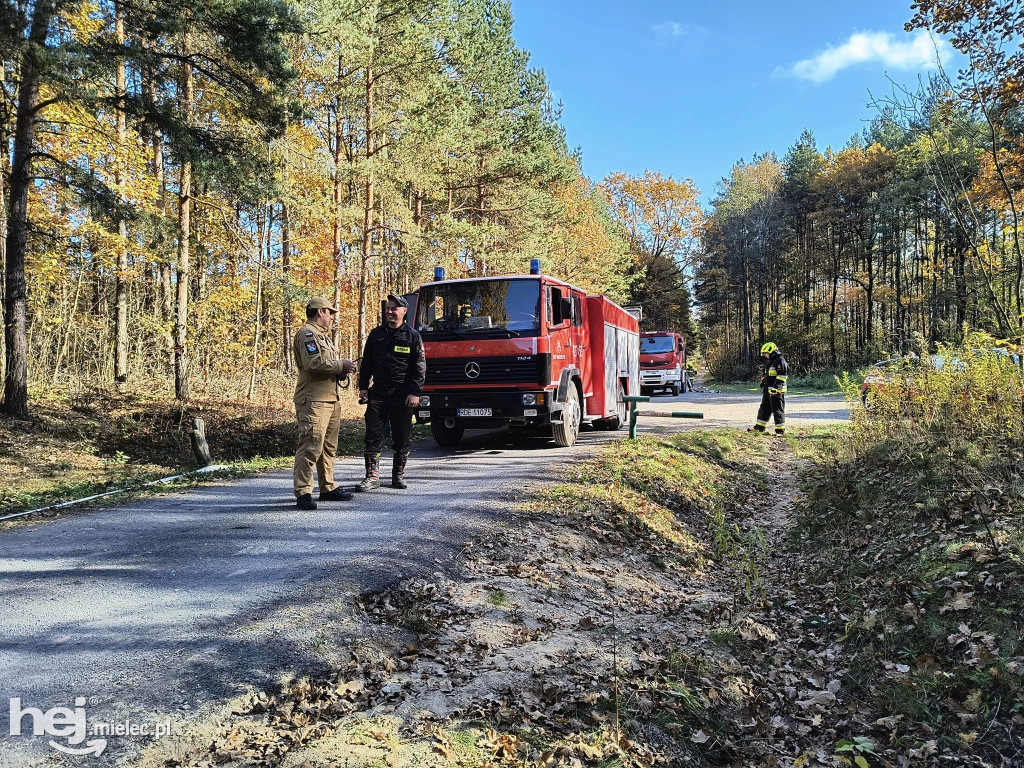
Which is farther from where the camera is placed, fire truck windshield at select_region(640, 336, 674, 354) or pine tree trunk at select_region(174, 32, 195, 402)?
fire truck windshield at select_region(640, 336, 674, 354)

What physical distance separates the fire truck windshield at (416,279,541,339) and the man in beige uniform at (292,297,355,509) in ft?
12.4

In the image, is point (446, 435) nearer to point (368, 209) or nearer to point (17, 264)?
point (17, 264)

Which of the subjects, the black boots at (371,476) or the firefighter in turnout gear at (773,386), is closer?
the black boots at (371,476)

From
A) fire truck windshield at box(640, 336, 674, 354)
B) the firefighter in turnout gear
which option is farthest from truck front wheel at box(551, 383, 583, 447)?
fire truck windshield at box(640, 336, 674, 354)

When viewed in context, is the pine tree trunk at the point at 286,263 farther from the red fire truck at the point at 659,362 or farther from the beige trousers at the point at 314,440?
the red fire truck at the point at 659,362

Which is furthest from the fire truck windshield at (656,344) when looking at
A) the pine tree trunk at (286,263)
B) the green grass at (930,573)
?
the green grass at (930,573)

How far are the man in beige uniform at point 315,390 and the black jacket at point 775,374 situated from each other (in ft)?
34.1

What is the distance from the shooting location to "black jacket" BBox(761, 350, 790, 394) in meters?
13.2

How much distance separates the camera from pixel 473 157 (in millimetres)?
23578

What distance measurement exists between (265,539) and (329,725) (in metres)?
2.73

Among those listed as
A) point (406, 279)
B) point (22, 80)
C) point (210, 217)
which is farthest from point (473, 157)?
point (22, 80)

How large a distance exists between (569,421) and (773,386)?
5.43m

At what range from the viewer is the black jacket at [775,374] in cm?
1318

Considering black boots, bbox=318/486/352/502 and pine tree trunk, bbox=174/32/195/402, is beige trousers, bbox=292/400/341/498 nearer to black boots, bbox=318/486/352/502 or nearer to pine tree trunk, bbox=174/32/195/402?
black boots, bbox=318/486/352/502
